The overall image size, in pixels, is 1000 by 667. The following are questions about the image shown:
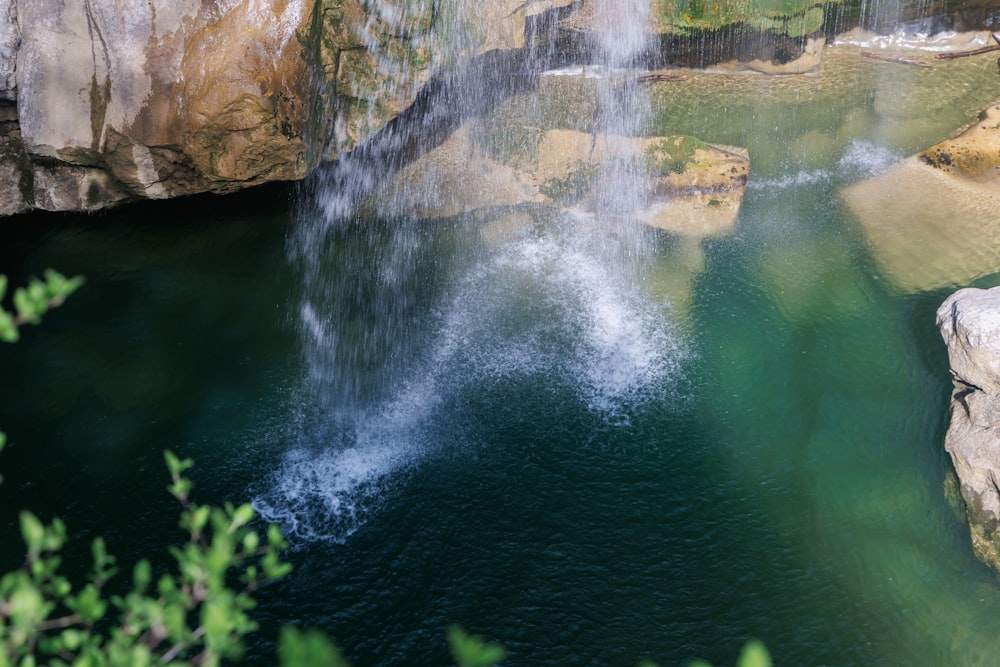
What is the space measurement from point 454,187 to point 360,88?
2.35 meters

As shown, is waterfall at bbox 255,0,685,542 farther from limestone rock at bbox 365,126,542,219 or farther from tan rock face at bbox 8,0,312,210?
tan rock face at bbox 8,0,312,210

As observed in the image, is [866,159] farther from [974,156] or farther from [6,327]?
[6,327]

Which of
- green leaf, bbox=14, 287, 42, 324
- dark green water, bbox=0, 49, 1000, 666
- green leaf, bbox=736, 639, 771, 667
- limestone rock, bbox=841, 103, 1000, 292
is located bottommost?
dark green water, bbox=0, 49, 1000, 666

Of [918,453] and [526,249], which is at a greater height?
[526,249]

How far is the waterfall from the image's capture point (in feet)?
29.8

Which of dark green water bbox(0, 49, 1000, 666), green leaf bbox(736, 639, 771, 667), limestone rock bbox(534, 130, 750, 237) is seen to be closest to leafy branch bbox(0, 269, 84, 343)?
green leaf bbox(736, 639, 771, 667)

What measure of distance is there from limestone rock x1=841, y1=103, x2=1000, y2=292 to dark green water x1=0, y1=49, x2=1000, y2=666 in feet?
1.15

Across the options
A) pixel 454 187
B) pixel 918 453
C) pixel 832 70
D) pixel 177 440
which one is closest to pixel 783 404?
pixel 918 453

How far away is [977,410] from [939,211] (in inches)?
176

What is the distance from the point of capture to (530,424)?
9.30m

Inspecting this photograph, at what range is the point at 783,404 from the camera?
9.61 m

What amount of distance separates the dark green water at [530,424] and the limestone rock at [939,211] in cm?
35

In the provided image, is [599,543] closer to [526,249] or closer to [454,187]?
[526,249]

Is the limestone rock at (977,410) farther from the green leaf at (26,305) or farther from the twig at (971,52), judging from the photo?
the green leaf at (26,305)
